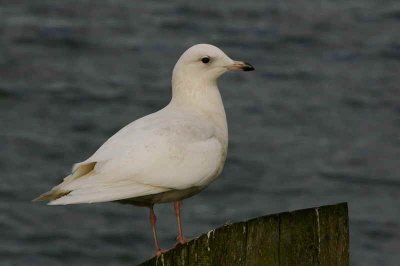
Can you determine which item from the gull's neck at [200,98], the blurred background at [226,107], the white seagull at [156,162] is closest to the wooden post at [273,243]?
the white seagull at [156,162]

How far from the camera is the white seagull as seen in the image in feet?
20.2

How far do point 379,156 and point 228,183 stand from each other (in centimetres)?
187

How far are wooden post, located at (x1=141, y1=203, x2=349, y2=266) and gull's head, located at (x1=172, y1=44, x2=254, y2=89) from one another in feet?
6.76

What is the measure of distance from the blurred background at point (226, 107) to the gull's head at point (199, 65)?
207 inches

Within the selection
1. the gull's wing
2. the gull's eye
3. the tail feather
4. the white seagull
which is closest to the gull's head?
the gull's eye

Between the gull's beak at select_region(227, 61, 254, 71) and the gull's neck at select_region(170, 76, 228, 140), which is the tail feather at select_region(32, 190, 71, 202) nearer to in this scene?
the gull's neck at select_region(170, 76, 228, 140)

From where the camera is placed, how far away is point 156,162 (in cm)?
647

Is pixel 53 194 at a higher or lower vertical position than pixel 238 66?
lower

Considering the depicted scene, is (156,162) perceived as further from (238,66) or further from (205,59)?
(238,66)

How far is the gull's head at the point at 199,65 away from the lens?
23.9 feet

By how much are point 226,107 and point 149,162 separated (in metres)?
8.61

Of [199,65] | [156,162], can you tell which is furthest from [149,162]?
[199,65]

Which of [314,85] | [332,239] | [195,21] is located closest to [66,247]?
[314,85]

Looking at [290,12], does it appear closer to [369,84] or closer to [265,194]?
[369,84]
